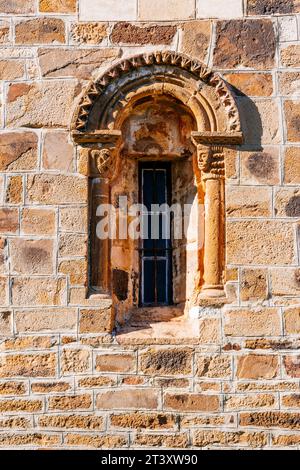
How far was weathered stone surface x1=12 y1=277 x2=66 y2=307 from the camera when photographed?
4898 mm

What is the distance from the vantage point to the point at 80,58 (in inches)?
200

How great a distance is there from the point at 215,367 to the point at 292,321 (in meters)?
0.65

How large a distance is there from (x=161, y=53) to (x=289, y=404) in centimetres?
272

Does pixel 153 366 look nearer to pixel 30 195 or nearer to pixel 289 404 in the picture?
pixel 289 404

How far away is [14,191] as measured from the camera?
499 centimetres

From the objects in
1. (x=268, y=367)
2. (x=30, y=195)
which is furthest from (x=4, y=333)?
(x=268, y=367)

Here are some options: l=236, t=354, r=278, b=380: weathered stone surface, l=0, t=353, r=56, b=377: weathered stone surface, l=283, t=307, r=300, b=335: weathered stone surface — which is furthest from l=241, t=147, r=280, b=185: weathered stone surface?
l=0, t=353, r=56, b=377: weathered stone surface

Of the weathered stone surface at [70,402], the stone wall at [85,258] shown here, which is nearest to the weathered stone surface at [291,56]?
the stone wall at [85,258]

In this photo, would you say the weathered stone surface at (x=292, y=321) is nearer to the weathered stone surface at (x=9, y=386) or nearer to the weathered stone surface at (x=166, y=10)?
the weathered stone surface at (x=9, y=386)

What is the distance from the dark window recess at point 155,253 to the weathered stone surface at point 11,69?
126 cm

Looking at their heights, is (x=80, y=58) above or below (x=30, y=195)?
above

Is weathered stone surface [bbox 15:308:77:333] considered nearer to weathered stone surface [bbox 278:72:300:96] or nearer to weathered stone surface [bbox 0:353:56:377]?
weathered stone surface [bbox 0:353:56:377]

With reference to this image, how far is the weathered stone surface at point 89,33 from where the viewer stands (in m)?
5.09

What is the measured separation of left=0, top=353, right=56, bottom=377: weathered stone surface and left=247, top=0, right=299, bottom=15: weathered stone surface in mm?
2978
